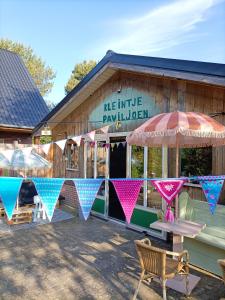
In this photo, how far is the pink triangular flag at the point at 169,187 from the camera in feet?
13.8

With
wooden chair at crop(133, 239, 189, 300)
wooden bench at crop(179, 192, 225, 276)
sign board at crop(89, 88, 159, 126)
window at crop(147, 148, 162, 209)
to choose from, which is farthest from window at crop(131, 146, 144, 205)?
wooden chair at crop(133, 239, 189, 300)

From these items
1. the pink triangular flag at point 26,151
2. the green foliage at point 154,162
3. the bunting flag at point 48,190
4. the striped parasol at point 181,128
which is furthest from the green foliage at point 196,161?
the pink triangular flag at point 26,151

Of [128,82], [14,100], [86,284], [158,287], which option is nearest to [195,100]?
[128,82]

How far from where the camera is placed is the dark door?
8.17m

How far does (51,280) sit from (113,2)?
7838mm

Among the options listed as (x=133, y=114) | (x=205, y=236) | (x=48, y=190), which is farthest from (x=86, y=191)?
(x=133, y=114)

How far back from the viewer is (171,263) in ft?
13.3

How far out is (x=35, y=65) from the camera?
2853cm

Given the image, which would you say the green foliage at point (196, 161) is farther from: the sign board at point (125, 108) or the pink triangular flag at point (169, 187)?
the pink triangular flag at point (169, 187)

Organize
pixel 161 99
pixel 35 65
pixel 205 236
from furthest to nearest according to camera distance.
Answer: pixel 35 65, pixel 161 99, pixel 205 236

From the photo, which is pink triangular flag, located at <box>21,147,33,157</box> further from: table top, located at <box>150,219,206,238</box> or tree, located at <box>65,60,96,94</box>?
tree, located at <box>65,60,96,94</box>

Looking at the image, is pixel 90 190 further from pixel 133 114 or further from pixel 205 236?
pixel 133 114

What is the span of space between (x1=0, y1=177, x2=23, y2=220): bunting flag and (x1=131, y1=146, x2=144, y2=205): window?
3.98 meters

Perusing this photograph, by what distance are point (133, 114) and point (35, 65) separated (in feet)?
78.9
